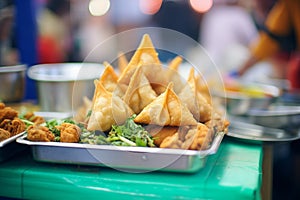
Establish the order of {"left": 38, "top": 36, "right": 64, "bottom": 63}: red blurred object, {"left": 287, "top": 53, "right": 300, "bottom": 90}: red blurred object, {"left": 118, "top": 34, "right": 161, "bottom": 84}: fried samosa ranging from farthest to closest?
1. {"left": 38, "top": 36, "right": 64, "bottom": 63}: red blurred object
2. {"left": 287, "top": 53, "right": 300, "bottom": 90}: red blurred object
3. {"left": 118, "top": 34, "right": 161, "bottom": 84}: fried samosa

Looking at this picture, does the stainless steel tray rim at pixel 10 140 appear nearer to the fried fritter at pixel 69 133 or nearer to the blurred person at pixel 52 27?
the fried fritter at pixel 69 133

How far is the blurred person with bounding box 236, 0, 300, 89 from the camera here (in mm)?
3652

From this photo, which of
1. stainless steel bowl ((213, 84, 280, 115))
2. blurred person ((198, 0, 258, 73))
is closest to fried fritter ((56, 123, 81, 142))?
stainless steel bowl ((213, 84, 280, 115))

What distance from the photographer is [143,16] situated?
7.45m

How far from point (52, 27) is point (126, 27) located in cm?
269

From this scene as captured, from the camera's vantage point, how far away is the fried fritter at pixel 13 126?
62.0 inches

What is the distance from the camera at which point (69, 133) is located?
144 cm

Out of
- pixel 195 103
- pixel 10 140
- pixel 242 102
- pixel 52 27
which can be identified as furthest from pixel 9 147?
pixel 52 27

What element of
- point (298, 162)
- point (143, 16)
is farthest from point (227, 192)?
point (143, 16)

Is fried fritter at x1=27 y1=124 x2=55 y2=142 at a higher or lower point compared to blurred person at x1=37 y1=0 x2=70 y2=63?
lower

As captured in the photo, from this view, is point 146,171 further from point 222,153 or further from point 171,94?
point 222,153

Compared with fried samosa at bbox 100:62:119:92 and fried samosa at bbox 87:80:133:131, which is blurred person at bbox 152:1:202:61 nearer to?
fried samosa at bbox 100:62:119:92

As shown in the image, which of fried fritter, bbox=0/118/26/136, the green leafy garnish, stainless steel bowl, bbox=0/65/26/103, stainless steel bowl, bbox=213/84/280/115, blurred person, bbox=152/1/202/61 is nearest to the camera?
the green leafy garnish

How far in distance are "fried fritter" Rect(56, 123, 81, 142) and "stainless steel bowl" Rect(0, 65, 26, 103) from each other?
0.85 meters
